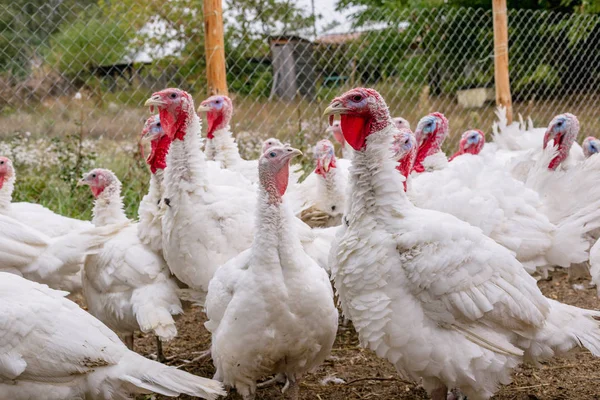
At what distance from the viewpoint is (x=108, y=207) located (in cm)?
500

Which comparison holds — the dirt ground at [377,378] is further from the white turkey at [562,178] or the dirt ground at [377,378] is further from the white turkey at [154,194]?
the white turkey at [562,178]

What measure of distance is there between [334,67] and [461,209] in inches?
173

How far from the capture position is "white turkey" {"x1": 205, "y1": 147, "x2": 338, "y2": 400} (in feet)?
10.8

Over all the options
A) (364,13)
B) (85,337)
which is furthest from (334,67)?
A: (85,337)

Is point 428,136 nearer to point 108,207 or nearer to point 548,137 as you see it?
point 548,137

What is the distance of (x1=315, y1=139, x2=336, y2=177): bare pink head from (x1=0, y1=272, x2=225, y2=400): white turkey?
2.45 meters

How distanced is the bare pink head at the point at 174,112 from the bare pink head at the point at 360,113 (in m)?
1.34

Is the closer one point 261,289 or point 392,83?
point 261,289

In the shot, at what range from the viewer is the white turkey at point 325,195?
5.30 m

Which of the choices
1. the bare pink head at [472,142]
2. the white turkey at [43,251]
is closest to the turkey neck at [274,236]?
the white turkey at [43,251]

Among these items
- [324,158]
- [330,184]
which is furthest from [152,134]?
[330,184]

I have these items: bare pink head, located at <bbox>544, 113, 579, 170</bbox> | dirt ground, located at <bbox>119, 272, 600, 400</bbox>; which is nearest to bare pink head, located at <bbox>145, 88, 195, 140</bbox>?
dirt ground, located at <bbox>119, 272, 600, 400</bbox>

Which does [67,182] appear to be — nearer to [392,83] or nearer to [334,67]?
[334,67]

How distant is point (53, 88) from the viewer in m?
7.04
